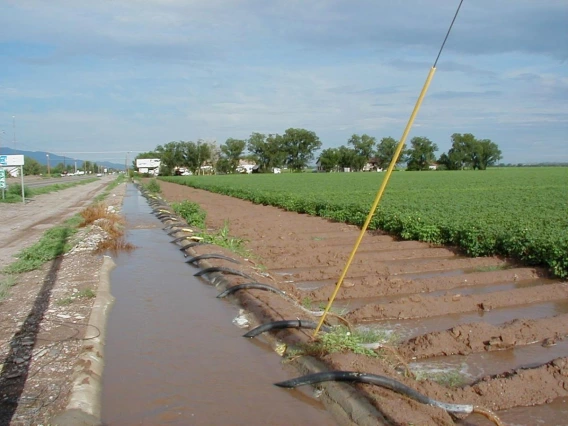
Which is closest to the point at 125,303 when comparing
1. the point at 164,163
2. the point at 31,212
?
the point at 31,212

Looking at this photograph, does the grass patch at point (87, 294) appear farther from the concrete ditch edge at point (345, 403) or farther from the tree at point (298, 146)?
the tree at point (298, 146)

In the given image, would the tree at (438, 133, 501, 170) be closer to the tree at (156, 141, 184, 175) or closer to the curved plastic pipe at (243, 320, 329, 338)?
the tree at (156, 141, 184, 175)

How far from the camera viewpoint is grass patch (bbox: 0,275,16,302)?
8.62 metres

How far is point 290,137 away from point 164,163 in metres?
29.9

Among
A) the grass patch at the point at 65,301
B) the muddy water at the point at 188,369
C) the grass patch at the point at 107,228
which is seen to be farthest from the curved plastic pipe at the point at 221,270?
the grass patch at the point at 107,228

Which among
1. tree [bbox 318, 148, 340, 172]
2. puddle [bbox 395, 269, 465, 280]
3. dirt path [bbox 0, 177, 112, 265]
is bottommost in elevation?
dirt path [bbox 0, 177, 112, 265]

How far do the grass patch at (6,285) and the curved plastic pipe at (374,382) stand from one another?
549cm

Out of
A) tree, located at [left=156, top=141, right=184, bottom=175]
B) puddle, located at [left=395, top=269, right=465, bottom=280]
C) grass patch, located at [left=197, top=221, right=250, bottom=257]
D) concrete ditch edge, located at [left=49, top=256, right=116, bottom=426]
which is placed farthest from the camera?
tree, located at [left=156, top=141, right=184, bottom=175]

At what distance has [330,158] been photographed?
118312mm

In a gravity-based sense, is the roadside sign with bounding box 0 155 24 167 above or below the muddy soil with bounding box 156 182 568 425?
above

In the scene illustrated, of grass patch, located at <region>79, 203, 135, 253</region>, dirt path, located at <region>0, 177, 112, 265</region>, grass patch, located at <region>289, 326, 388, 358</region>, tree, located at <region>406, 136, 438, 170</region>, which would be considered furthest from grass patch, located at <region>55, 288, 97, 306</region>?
tree, located at <region>406, 136, 438, 170</region>

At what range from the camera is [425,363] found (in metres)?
6.01

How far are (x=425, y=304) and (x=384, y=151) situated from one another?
104287 millimetres

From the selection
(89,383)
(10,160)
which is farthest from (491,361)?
(10,160)
